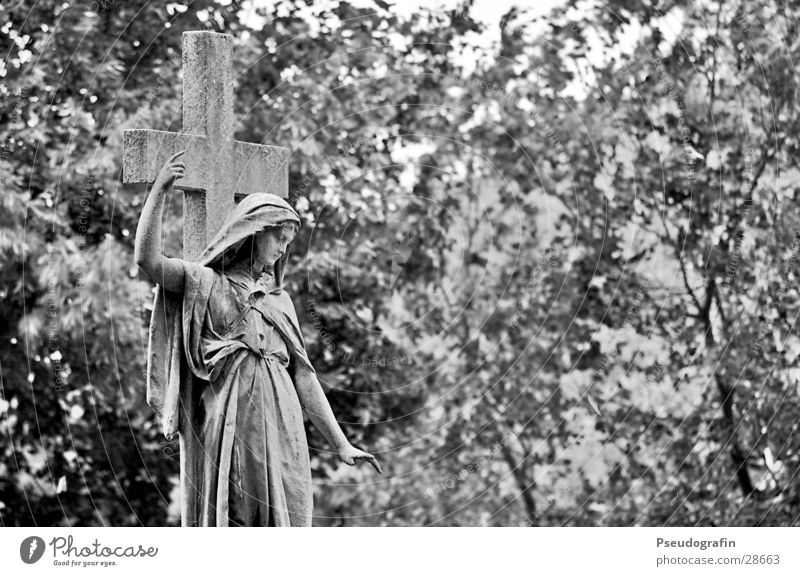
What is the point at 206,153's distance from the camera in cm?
1014

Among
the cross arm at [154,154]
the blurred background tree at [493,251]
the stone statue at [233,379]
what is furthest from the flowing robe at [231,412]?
the blurred background tree at [493,251]

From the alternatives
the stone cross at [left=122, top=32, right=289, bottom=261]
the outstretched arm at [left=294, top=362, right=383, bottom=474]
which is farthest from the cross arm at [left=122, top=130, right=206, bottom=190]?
the outstretched arm at [left=294, top=362, right=383, bottom=474]

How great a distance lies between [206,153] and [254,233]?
75 cm

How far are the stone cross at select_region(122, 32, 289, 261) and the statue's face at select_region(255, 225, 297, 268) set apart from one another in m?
0.45

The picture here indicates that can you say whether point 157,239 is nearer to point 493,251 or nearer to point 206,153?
point 206,153

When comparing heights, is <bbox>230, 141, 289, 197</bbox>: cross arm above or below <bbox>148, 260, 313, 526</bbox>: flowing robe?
above

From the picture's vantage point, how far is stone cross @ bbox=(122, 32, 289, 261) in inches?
393

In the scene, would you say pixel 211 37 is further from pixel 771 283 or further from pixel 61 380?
pixel 771 283

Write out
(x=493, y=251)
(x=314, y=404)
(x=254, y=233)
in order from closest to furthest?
(x=254, y=233)
(x=314, y=404)
(x=493, y=251)

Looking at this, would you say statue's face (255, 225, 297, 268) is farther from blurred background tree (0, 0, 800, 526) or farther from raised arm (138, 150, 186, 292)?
blurred background tree (0, 0, 800, 526)

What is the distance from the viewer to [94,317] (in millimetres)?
16203
